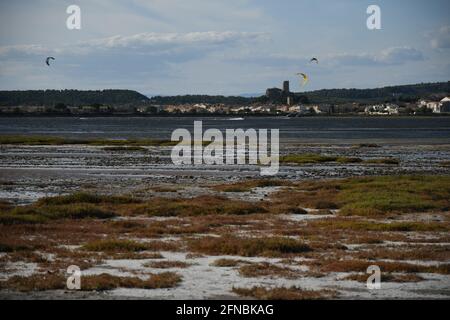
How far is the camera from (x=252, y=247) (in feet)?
67.6

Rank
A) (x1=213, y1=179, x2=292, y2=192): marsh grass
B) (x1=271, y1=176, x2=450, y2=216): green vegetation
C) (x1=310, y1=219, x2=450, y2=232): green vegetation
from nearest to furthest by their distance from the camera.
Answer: (x1=310, y1=219, x2=450, y2=232): green vegetation, (x1=271, y1=176, x2=450, y2=216): green vegetation, (x1=213, y1=179, x2=292, y2=192): marsh grass

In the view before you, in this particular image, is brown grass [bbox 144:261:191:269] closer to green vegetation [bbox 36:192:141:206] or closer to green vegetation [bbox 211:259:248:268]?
green vegetation [bbox 211:259:248:268]

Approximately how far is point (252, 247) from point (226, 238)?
1936mm

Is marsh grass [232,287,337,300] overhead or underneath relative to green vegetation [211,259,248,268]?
overhead

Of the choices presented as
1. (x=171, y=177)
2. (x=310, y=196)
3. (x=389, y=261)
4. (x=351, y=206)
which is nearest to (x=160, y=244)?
(x=389, y=261)

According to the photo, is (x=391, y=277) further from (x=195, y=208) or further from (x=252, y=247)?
(x=195, y=208)

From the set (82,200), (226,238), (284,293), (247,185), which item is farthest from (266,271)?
(247,185)

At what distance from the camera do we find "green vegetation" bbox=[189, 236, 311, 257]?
20375 mm

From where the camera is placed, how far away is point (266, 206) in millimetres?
31734

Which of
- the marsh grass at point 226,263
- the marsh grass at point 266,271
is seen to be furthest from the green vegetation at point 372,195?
the marsh grass at point 266,271

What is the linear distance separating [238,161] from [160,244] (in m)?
43.2

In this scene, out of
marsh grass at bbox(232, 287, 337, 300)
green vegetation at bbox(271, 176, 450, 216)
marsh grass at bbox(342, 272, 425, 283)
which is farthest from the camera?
green vegetation at bbox(271, 176, 450, 216)

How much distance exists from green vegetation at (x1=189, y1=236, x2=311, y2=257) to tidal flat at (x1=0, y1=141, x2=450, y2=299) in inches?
1.7

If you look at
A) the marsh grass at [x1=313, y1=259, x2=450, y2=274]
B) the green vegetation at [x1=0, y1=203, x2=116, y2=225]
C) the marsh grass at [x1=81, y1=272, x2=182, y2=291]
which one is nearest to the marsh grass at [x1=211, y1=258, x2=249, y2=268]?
the marsh grass at [x1=81, y1=272, x2=182, y2=291]
